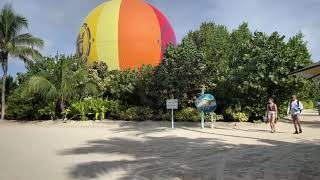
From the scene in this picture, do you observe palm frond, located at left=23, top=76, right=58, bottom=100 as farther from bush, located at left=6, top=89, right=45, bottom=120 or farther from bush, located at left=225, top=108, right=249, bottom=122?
bush, located at left=225, top=108, right=249, bottom=122

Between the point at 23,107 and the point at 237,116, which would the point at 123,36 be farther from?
the point at 237,116

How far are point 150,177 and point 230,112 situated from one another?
13.8m

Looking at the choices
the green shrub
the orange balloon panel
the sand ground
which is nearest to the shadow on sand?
the sand ground

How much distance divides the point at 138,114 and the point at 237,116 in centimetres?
567

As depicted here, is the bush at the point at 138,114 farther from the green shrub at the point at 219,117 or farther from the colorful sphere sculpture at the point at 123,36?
the colorful sphere sculpture at the point at 123,36

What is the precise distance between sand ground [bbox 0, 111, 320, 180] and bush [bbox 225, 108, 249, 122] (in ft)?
14.3

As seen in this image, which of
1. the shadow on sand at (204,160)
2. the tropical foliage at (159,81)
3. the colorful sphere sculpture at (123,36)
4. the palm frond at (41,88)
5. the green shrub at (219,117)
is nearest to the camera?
the shadow on sand at (204,160)

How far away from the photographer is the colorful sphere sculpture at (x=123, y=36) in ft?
101

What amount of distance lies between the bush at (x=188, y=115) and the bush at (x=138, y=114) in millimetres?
2009

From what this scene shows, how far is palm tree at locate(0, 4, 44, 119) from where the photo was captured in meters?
30.5

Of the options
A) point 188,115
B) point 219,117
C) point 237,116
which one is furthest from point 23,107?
point 237,116

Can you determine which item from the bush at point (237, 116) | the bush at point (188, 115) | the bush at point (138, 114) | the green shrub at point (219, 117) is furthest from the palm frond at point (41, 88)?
the bush at point (237, 116)

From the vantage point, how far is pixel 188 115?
877 inches

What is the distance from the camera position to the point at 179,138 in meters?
15.8
